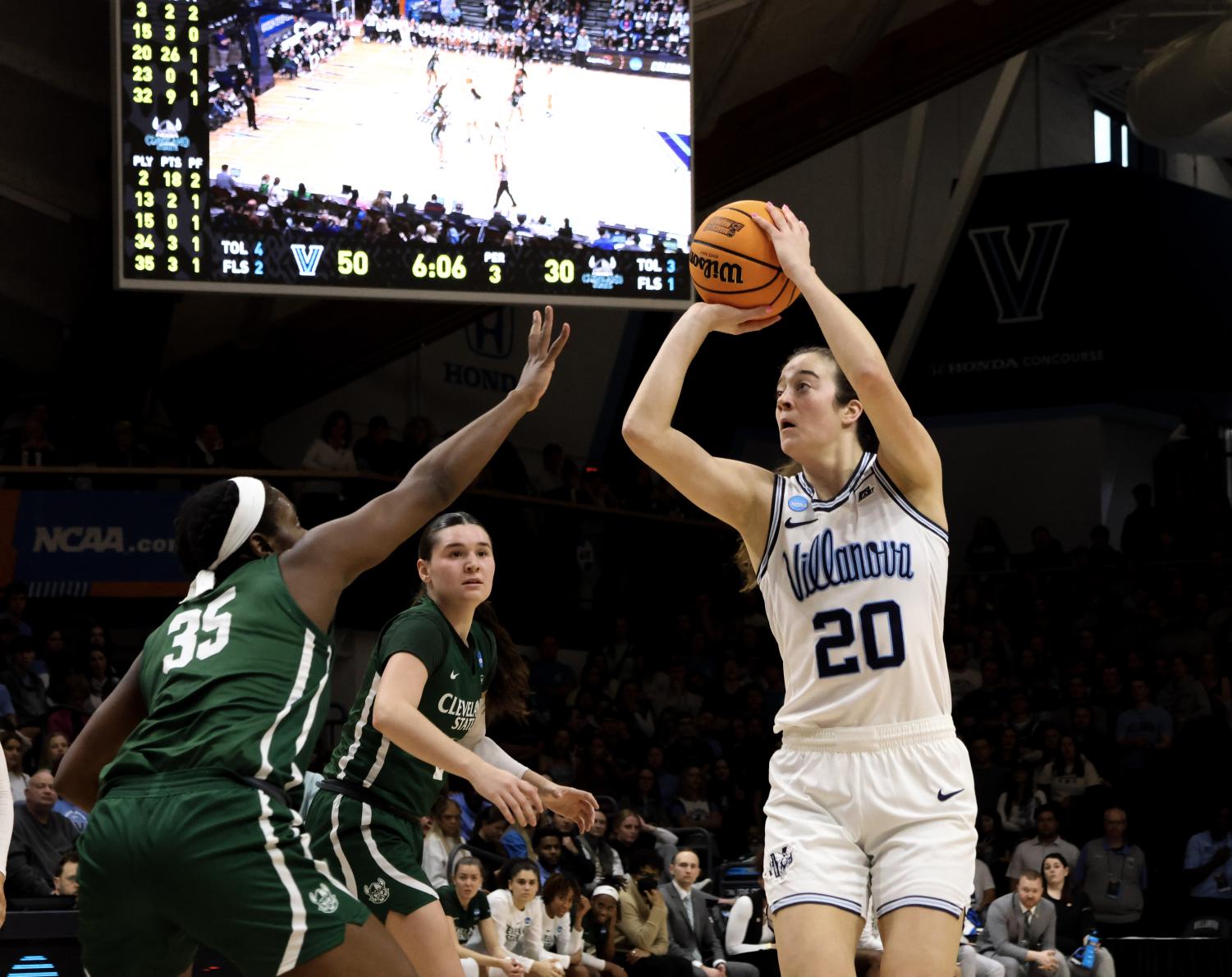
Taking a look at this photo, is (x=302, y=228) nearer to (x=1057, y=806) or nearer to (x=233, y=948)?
(x=1057, y=806)

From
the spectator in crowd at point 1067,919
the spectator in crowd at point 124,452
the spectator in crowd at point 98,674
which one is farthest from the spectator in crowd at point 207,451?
the spectator in crowd at point 1067,919

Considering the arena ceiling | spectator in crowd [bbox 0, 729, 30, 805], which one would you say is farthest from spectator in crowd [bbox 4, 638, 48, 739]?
the arena ceiling

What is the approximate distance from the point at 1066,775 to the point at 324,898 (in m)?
12.4

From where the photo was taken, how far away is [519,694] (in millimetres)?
5715

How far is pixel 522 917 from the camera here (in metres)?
10.3

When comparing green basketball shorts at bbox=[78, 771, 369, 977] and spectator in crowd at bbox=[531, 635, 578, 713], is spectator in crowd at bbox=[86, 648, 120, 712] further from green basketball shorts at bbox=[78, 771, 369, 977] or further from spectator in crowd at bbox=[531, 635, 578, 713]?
green basketball shorts at bbox=[78, 771, 369, 977]

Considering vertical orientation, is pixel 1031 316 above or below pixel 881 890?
above

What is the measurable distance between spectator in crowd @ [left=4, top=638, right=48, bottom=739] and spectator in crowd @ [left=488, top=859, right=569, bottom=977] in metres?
3.91

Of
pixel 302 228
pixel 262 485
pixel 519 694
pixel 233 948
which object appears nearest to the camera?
pixel 233 948

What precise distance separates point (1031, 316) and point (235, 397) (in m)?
10.4

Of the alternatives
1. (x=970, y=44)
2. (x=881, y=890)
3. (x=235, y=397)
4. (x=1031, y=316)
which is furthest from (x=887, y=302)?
(x=881, y=890)

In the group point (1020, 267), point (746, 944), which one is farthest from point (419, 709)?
point (1020, 267)

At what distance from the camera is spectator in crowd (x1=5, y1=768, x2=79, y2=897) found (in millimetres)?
9312

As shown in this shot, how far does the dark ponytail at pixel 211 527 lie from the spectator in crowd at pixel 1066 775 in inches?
480
